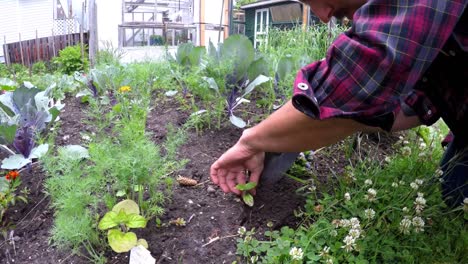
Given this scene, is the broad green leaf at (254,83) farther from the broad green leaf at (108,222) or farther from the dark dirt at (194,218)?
the broad green leaf at (108,222)

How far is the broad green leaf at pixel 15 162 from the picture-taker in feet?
4.68

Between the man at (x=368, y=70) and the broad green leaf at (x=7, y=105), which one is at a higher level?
the man at (x=368, y=70)

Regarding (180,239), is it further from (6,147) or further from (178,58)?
(178,58)

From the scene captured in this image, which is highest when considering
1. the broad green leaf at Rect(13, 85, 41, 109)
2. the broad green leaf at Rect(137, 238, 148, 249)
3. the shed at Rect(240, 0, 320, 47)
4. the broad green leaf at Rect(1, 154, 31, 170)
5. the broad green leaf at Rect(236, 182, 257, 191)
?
the shed at Rect(240, 0, 320, 47)

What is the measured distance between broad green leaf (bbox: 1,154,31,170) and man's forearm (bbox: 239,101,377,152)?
35.6 inches

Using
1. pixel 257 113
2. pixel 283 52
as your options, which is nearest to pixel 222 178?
pixel 257 113

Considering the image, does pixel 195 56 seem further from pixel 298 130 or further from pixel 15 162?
pixel 298 130

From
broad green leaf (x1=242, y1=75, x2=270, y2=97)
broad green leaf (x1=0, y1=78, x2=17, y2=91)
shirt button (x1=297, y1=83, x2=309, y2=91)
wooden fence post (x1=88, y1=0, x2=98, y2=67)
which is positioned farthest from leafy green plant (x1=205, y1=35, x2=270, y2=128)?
wooden fence post (x1=88, y1=0, x2=98, y2=67)

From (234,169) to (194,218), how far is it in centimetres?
22

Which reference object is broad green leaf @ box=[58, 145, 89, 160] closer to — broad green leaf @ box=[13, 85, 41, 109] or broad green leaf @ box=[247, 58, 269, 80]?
broad green leaf @ box=[13, 85, 41, 109]

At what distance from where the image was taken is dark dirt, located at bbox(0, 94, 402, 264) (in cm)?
125

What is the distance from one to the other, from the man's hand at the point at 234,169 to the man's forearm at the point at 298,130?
0.69 feet

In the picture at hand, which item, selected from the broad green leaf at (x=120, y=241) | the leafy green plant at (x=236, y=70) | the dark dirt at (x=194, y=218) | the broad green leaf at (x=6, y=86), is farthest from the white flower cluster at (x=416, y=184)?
the broad green leaf at (x=6, y=86)

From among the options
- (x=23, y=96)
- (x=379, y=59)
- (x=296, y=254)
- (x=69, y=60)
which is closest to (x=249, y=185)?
(x=296, y=254)
